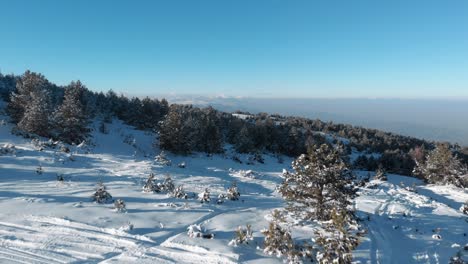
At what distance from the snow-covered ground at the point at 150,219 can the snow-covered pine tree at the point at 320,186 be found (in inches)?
31.4

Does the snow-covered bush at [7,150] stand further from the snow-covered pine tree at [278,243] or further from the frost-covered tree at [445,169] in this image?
the frost-covered tree at [445,169]

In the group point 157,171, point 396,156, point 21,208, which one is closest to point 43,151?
point 157,171

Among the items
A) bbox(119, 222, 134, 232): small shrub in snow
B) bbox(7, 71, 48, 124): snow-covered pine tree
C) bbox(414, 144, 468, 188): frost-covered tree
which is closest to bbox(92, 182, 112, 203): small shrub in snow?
bbox(119, 222, 134, 232): small shrub in snow

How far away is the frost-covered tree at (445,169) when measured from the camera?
20891mm

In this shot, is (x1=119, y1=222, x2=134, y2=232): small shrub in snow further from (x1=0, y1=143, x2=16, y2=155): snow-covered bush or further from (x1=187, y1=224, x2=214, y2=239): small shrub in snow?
(x1=0, y1=143, x2=16, y2=155): snow-covered bush

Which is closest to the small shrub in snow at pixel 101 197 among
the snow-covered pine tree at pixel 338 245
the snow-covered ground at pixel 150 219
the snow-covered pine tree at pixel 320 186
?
the snow-covered ground at pixel 150 219

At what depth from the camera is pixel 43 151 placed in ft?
59.6

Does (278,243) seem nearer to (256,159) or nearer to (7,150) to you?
(7,150)

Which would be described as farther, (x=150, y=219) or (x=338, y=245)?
(x=150, y=219)

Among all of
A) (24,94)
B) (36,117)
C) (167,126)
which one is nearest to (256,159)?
(167,126)

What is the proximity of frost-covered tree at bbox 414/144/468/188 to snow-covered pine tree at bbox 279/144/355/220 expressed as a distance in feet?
54.1

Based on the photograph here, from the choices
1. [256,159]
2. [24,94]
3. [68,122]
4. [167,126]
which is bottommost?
[256,159]

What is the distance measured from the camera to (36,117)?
2208cm

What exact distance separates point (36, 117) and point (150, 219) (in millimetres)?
18031
